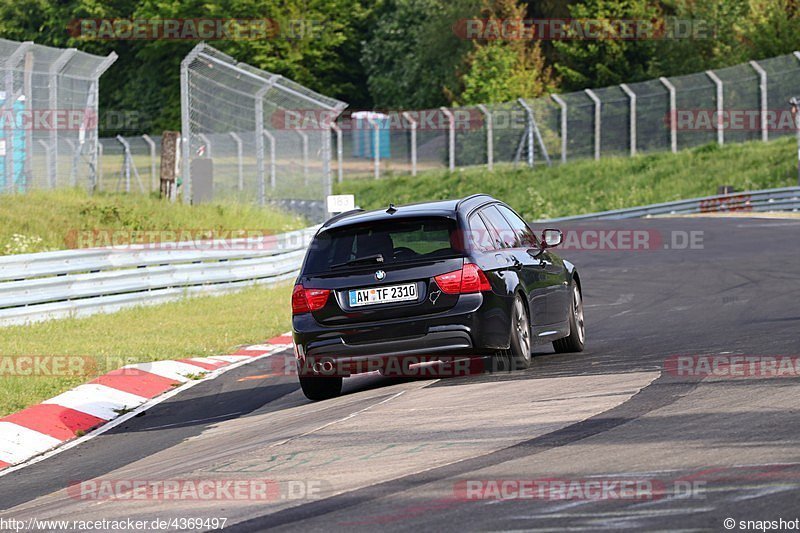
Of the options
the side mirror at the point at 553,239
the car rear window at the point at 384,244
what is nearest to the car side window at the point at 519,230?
the side mirror at the point at 553,239

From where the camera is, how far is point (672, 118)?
47.8 metres

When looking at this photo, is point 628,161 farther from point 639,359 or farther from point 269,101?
point 639,359

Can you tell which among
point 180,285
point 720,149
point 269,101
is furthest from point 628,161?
point 180,285

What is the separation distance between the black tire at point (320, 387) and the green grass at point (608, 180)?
33.8m

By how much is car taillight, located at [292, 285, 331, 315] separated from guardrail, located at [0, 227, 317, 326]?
675cm

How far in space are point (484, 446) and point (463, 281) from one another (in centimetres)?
306

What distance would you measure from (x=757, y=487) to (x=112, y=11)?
8624cm

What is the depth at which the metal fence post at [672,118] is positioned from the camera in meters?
46.8

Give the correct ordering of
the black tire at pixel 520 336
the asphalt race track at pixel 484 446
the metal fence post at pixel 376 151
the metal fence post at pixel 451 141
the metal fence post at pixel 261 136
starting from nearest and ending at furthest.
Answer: the asphalt race track at pixel 484 446, the black tire at pixel 520 336, the metal fence post at pixel 261 136, the metal fence post at pixel 451 141, the metal fence post at pixel 376 151

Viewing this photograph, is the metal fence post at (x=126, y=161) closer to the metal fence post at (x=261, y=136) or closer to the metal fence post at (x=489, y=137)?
the metal fence post at (x=261, y=136)

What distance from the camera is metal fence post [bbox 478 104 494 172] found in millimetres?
52728

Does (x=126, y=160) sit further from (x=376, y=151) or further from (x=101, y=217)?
(x=376, y=151)

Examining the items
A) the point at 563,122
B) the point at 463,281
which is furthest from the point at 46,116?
the point at 563,122

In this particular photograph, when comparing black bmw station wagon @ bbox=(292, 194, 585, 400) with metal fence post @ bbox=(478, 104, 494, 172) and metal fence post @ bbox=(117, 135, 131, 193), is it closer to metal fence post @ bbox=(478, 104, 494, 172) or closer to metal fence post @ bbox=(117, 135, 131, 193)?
metal fence post @ bbox=(117, 135, 131, 193)
